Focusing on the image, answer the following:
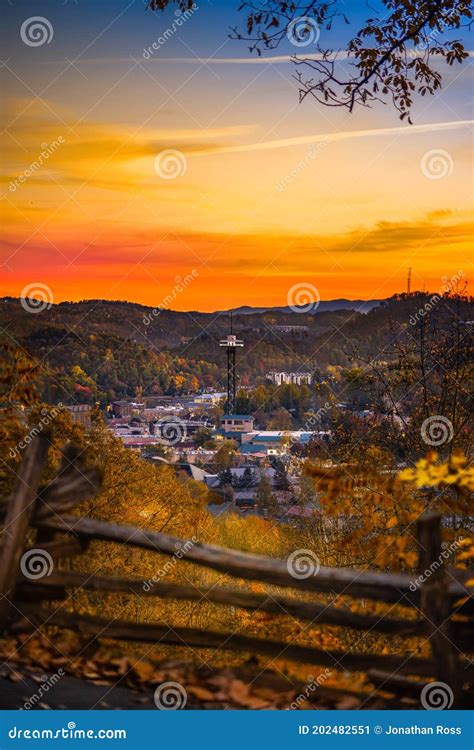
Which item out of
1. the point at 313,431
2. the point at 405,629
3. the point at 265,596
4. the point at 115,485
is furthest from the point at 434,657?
the point at 115,485

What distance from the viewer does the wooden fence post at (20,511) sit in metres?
4.20

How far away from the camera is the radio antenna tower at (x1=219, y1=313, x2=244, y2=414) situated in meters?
8.81

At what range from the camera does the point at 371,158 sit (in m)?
7.70

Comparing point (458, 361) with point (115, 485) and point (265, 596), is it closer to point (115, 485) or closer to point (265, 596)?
point (265, 596)

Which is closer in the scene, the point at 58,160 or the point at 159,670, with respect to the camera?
the point at 159,670

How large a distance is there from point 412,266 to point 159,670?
17.0ft

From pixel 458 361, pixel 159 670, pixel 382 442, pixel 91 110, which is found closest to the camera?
pixel 159 670
